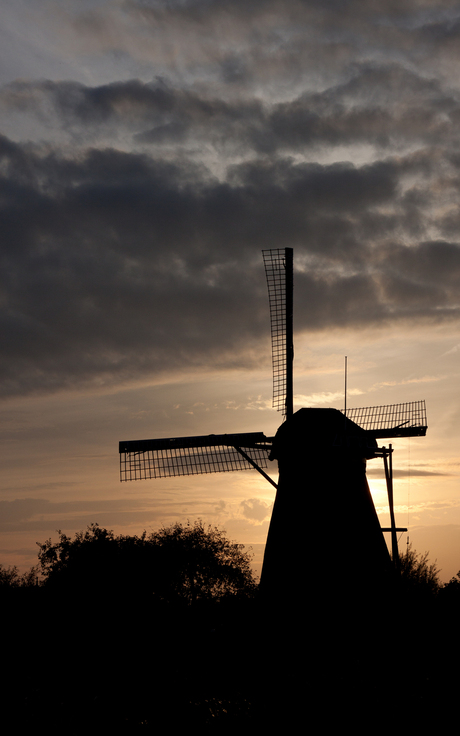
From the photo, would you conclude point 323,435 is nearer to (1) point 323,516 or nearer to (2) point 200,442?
(1) point 323,516

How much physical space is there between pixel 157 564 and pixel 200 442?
21.6 m

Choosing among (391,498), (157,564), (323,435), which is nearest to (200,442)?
(323,435)

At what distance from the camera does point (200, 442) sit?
80.7 ft

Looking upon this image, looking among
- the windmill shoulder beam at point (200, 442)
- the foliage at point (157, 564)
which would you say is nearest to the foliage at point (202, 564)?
the foliage at point (157, 564)

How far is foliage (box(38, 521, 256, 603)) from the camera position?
39188 mm

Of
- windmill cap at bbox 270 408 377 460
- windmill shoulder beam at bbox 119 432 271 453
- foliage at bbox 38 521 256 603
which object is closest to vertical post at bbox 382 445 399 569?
windmill cap at bbox 270 408 377 460

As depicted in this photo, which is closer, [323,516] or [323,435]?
[323,516]

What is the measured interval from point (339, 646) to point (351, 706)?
735cm

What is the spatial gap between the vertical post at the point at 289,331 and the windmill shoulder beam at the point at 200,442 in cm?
195

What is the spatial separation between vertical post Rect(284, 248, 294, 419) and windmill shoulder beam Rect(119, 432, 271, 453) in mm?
1947

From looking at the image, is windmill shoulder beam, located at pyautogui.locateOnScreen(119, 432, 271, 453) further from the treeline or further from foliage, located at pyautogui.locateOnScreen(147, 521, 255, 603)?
foliage, located at pyautogui.locateOnScreen(147, 521, 255, 603)

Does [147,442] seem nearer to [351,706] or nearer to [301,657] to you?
[301,657]

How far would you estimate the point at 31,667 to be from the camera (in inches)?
977

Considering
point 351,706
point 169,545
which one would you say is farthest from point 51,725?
point 169,545
